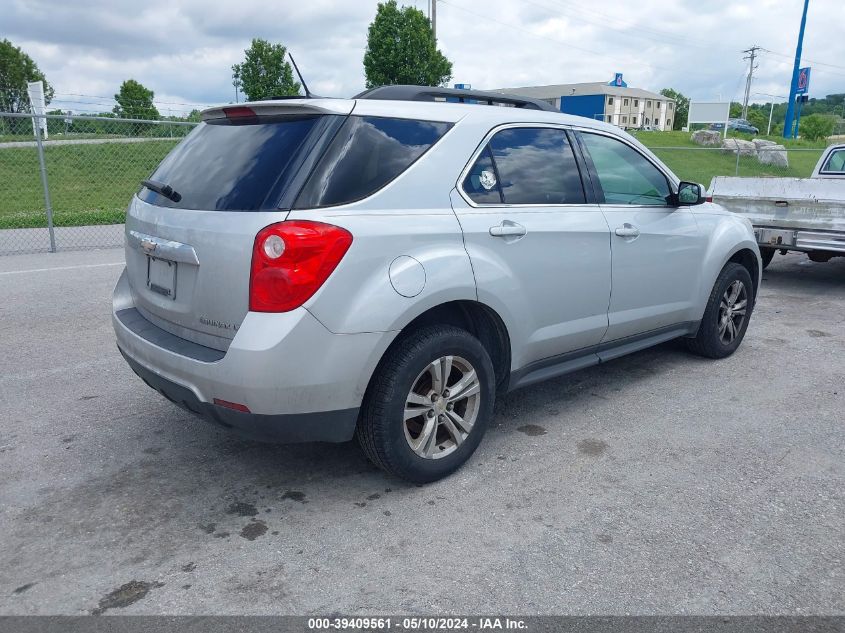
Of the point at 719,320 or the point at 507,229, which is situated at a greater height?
the point at 507,229

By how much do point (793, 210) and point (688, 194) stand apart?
14.2ft

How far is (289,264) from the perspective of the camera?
9.13 ft

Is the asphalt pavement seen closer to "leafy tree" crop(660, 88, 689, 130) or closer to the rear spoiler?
the rear spoiler

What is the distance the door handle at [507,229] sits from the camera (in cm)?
342

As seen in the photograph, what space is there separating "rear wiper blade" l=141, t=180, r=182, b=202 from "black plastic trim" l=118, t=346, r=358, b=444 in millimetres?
890

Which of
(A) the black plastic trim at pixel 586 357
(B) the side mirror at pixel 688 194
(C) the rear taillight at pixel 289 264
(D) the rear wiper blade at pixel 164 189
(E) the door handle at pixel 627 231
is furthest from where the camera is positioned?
(B) the side mirror at pixel 688 194

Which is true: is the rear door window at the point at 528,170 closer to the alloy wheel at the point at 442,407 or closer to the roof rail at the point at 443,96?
the roof rail at the point at 443,96

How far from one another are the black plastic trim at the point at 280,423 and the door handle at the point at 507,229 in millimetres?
1101

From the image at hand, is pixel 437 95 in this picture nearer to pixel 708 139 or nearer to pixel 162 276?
pixel 162 276

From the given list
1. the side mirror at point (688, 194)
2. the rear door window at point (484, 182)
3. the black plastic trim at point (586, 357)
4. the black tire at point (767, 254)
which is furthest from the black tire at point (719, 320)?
the black tire at point (767, 254)

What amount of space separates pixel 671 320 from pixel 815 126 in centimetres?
7732

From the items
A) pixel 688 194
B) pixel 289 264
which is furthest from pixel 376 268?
pixel 688 194

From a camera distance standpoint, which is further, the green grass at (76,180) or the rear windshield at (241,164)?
the green grass at (76,180)

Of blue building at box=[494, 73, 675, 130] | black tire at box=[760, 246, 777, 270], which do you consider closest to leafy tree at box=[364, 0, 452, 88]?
black tire at box=[760, 246, 777, 270]
